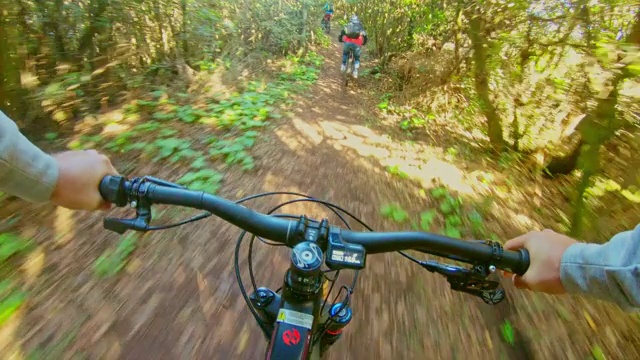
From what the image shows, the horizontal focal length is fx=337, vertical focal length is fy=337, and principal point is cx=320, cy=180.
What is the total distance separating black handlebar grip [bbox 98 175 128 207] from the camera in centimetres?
134

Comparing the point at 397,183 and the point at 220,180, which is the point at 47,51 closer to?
the point at 220,180

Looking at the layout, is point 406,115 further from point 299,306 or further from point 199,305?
point 299,306

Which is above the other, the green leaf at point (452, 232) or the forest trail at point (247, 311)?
the forest trail at point (247, 311)

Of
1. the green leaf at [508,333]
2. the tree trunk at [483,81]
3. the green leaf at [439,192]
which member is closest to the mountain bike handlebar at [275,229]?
the green leaf at [508,333]

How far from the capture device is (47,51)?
4.51 metres

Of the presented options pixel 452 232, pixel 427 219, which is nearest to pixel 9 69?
pixel 427 219

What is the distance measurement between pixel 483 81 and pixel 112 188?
6753 millimetres

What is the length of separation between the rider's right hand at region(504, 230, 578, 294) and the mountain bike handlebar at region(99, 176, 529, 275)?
0.03m

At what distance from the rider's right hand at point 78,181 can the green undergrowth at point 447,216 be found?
3557 millimetres

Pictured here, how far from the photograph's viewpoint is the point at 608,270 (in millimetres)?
1090

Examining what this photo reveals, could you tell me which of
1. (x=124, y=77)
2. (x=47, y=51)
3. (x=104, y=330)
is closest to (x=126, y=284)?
(x=104, y=330)

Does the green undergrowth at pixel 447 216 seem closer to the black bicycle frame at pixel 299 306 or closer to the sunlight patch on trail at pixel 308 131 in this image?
the sunlight patch on trail at pixel 308 131

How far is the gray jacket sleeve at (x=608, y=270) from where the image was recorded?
3.41 ft

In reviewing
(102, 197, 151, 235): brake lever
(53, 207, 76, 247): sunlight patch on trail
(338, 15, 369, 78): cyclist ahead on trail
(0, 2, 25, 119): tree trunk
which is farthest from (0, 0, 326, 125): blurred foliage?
(338, 15, 369, 78): cyclist ahead on trail
